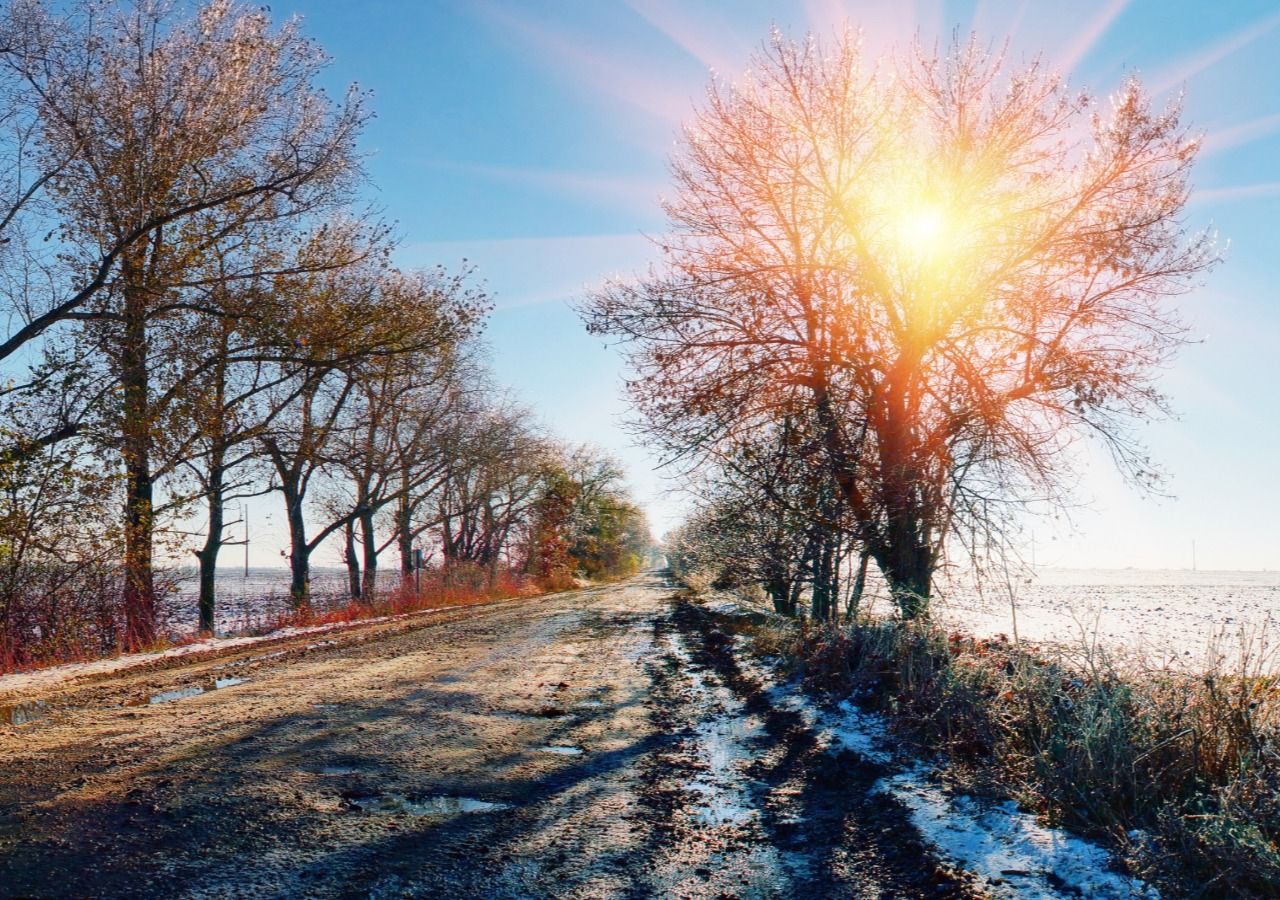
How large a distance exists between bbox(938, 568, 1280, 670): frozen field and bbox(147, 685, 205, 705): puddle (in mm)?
7594

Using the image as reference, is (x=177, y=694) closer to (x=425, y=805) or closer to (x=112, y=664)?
(x=112, y=664)

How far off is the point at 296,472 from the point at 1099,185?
22.3 m

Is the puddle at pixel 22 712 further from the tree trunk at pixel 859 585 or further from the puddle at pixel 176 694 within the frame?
the tree trunk at pixel 859 585

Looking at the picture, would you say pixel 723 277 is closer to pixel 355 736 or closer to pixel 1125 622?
pixel 355 736

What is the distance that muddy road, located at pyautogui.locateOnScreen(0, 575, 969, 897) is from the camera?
3.58m

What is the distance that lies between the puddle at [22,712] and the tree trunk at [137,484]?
19.1ft

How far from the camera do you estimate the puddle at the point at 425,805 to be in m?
4.41

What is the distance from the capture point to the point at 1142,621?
20984 mm

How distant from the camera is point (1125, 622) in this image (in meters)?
20.6

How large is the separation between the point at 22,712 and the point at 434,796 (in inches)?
191

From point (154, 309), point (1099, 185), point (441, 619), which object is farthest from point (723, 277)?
point (441, 619)

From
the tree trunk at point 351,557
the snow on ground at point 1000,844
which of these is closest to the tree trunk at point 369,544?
the tree trunk at point 351,557

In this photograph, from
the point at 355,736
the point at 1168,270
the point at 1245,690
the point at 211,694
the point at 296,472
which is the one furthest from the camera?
the point at 296,472

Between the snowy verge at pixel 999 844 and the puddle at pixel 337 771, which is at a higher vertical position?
the puddle at pixel 337 771
